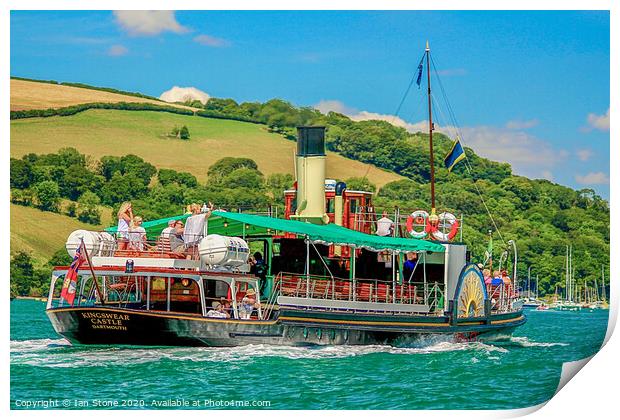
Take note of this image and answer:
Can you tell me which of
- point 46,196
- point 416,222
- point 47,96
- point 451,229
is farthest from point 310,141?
point 47,96

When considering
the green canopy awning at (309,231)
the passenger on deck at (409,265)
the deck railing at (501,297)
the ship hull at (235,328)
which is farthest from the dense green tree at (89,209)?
the ship hull at (235,328)

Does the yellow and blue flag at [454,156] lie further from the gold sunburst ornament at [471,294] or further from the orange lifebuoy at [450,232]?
the gold sunburst ornament at [471,294]

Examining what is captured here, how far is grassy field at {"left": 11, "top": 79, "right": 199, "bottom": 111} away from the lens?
304 ft

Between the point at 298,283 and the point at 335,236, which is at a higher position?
the point at 335,236

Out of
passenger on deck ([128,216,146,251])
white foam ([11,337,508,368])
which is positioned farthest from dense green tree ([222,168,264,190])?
passenger on deck ([128,216,146,251])

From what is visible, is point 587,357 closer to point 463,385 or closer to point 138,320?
point 463,385

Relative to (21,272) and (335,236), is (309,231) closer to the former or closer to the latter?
(335,236)

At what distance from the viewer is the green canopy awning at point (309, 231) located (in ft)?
106

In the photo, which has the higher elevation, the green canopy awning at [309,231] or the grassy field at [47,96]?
the grassy field at [47,96]

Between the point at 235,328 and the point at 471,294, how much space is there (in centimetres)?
894

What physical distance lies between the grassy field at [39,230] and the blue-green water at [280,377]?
50.0 metres

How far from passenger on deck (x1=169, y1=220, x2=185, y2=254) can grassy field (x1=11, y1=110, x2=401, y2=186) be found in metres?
74.0

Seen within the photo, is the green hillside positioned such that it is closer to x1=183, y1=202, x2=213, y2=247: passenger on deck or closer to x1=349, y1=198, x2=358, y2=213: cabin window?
x1=349, y1=198, x2=358, y2=213: cabin window

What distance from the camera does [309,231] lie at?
3238cm
